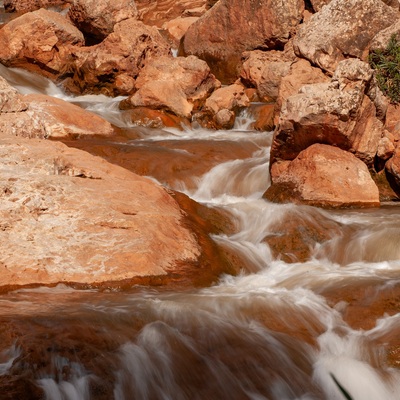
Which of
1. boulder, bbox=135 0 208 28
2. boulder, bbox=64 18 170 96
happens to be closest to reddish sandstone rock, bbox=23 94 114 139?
boulder, bbox=64 18 170 96

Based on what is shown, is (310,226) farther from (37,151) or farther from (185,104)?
(185,104)

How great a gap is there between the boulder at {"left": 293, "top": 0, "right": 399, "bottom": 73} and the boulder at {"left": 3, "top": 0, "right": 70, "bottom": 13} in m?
13.3

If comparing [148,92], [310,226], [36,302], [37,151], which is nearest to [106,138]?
[148,92]

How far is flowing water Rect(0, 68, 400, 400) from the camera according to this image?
3.83m

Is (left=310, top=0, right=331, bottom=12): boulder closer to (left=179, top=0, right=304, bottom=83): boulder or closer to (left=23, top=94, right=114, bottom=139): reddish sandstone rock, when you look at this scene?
(left=179, top=0, right=304, bottom=83): boulder

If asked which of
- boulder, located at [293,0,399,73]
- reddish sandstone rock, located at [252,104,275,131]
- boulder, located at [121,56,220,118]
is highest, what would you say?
boulder, located at [293,0,399,73]

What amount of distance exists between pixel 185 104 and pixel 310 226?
7.01 metres

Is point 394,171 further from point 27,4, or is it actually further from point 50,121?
point 27,4

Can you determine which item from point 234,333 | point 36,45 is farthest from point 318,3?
point 234,333

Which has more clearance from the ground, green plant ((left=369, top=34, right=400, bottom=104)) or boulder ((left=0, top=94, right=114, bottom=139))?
green plant ((left=369, top=34, right=400, bottom=104))

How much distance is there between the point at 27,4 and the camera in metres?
23.3

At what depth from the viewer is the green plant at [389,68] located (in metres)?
10.8

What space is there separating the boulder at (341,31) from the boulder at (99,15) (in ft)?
22.0

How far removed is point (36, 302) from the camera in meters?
4.79
